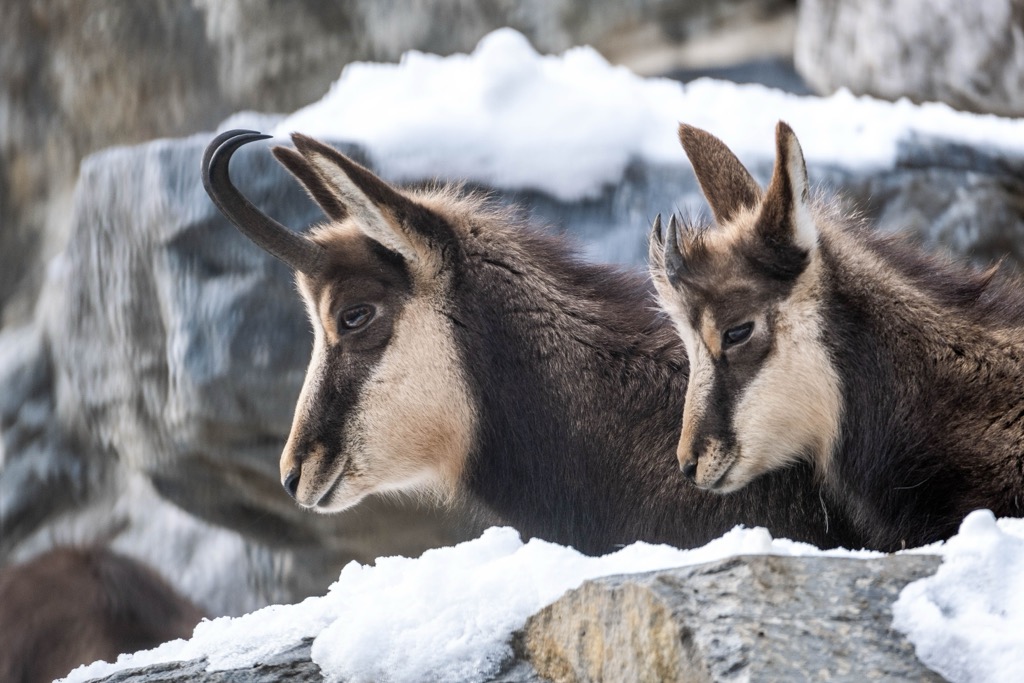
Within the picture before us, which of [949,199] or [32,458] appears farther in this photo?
[32,458]

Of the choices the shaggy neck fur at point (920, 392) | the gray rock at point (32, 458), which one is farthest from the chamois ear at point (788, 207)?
the gray rock at point (32, 458)

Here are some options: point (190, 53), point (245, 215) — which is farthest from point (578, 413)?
point (190, 53)

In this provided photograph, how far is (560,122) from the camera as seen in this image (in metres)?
5.91

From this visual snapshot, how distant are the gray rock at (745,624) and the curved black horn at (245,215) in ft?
5.97

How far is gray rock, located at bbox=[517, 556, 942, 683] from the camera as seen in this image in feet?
6.79

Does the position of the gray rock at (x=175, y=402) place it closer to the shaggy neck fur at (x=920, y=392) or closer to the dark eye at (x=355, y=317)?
the dark eye at (x=355, y=317)

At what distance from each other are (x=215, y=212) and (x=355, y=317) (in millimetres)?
2248

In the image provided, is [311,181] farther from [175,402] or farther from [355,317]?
[175,402]

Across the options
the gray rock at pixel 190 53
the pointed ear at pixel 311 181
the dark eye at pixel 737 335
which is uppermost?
the dark eye at pixel 737 335

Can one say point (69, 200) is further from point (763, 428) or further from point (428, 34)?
point (763, 428)

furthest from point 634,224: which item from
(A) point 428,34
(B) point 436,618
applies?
(A) point 428,34

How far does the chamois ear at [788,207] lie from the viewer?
10.6 ft

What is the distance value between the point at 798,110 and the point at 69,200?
19.1 ft

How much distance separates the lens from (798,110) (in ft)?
20.9
